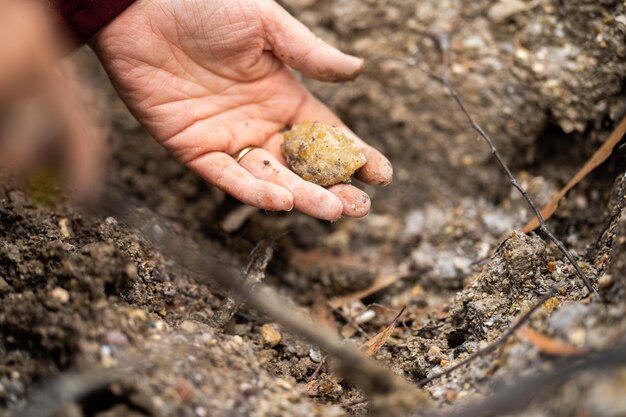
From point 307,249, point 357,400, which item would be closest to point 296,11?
point 307,249

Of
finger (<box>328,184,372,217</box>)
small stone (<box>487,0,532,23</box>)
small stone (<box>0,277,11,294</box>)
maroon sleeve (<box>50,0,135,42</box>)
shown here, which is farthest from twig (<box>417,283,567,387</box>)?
maroon sleeve (<box>50,0,135,42</box>)

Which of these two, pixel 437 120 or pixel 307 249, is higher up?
pixel 437 120

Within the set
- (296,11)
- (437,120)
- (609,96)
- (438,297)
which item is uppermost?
(296,11)

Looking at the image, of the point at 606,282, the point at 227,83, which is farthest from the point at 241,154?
the point at 606,282

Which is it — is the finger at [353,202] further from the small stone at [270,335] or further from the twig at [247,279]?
the small stone at [270,335]

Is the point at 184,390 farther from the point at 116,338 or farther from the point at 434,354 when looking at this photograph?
the point at 434,354

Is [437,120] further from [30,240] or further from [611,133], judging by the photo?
[30,240]
